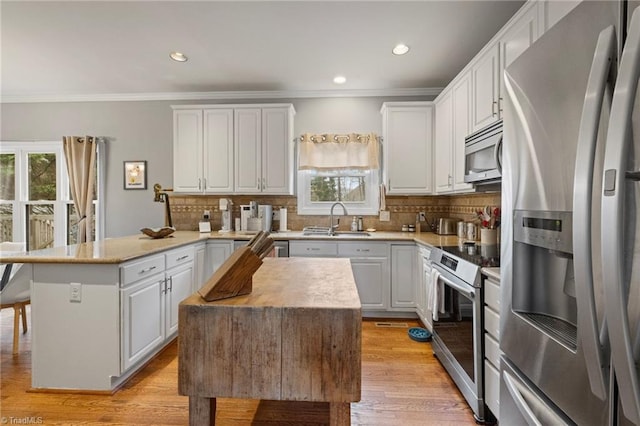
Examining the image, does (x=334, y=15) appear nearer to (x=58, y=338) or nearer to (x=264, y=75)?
(x=264, y=75)

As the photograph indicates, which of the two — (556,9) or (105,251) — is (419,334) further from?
(105,251)

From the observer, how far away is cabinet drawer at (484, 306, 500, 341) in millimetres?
1628

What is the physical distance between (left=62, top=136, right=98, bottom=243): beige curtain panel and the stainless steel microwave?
4.47m

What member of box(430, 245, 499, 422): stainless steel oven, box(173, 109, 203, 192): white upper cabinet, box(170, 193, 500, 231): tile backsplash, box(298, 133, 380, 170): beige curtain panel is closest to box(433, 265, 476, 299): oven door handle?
box(430, 245, 499, 422): stainless steel oven

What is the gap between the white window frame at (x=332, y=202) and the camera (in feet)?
13.0

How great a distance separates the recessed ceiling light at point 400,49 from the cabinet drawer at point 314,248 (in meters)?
2.03

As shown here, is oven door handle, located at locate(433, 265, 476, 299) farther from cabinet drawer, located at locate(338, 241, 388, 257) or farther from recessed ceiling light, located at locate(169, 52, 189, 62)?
recessed ceiling light, located at locate(169, 52, 189, 62)

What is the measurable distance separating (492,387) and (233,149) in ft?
11.0

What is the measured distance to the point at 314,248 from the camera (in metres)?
3.34

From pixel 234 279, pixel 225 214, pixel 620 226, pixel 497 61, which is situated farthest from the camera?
pixel 225 214

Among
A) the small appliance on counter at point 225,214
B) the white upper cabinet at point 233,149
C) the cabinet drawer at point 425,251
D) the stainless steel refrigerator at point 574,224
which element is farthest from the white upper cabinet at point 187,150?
the stainless steel refrigerator at point 574,224

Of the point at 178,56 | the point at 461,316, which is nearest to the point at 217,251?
the point at 178,56

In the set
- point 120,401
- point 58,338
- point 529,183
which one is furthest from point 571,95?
point 58,338

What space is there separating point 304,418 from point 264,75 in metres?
3.32
